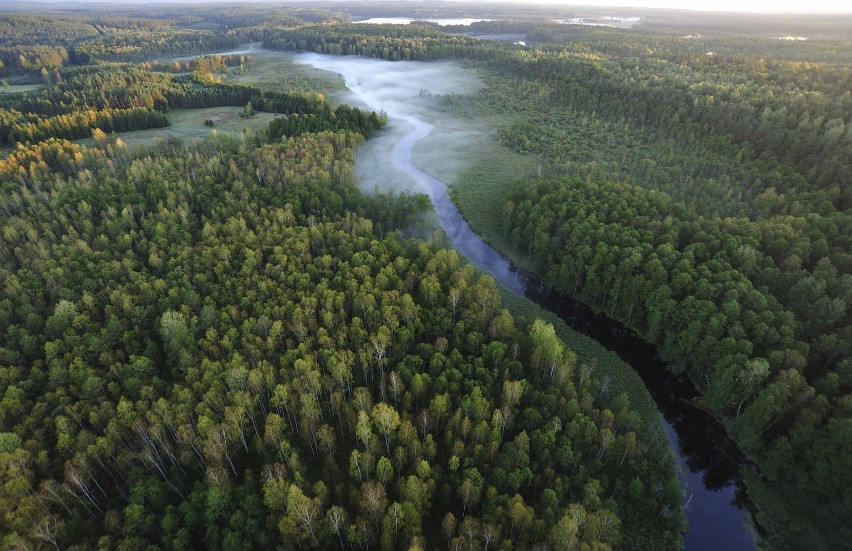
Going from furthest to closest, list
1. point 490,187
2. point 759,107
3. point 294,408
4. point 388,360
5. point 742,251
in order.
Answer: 1. point 759,107
2. point 490,187
3. point 742,251
4. point 388,360
5. point 294,408

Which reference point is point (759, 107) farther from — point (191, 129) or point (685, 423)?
point (191, 129)

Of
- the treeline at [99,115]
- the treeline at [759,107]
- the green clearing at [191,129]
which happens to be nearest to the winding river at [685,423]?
the treeline at [759,107]

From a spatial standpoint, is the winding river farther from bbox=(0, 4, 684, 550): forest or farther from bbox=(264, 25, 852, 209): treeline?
bbox=(264, 25, 852, 209): treeline

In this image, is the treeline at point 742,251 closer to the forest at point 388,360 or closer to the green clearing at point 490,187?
the forest at point 388,360

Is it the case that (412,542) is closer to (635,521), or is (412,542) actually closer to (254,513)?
(254,513)

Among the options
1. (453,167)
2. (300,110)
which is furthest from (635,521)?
(300,110)

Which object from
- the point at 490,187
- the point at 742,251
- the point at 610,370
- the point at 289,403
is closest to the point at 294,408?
the point at 289,403

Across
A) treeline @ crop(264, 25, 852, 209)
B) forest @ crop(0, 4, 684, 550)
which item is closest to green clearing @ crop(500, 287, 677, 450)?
forest @ crop(0, 4, 684, 550)
